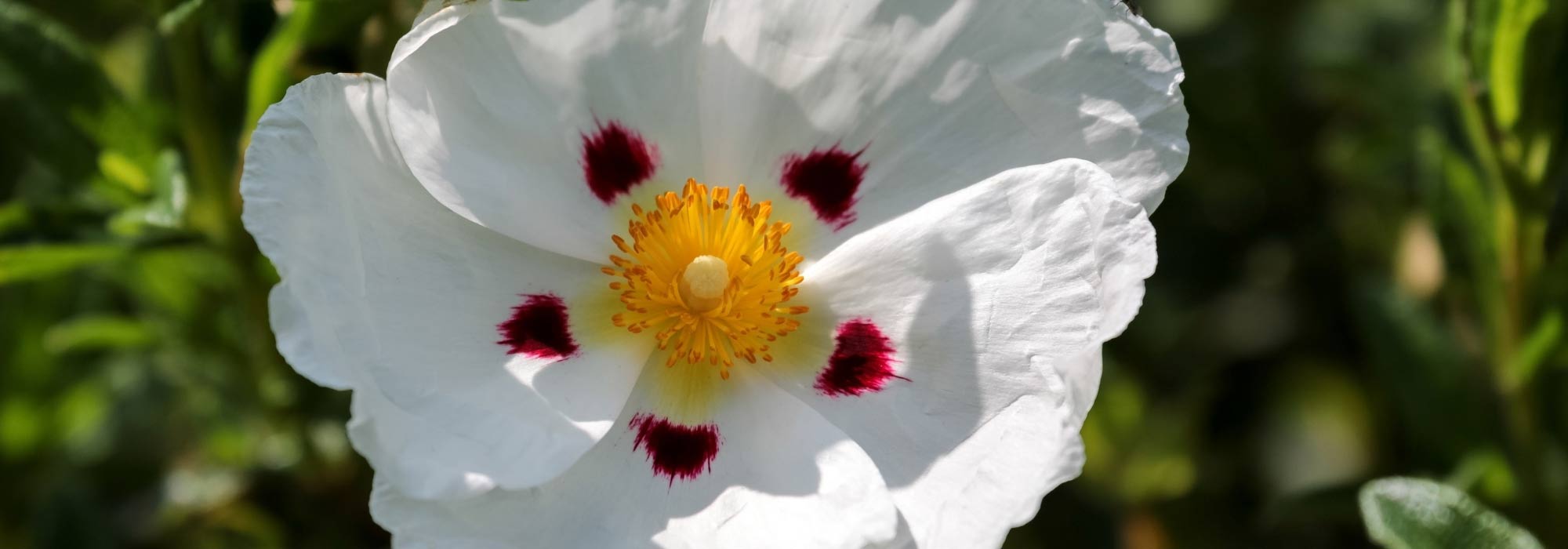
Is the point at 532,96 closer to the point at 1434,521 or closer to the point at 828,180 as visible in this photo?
the point at 828,180

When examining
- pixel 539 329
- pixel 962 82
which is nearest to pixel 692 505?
pixel 539 329

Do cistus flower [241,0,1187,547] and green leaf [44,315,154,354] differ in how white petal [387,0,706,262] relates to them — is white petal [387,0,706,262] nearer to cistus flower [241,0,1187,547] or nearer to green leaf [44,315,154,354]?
cistus flower [241,0,1187,547]

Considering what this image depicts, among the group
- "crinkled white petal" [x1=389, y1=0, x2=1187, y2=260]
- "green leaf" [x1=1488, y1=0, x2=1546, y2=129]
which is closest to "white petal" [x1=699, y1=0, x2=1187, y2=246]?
"crinkled white petal" [x1=389, y1=0, x2=1187, y2=260]

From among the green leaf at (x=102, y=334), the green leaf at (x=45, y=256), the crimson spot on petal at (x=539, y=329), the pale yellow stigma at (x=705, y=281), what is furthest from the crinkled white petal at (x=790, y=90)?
the green leaf at (x=102, y=334)

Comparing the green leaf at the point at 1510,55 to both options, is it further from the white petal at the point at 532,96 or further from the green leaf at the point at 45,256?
the green leaf at the point at 45,256

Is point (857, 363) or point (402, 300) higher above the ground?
point (402, 300)

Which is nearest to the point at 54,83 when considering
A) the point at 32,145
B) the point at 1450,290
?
the point at 32,145
